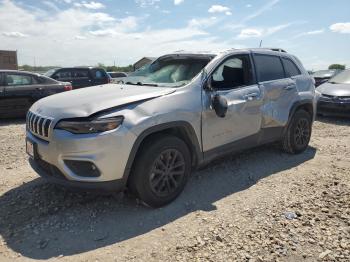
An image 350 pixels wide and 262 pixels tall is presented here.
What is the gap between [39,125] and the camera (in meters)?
3.73

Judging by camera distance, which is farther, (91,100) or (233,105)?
(233,105)

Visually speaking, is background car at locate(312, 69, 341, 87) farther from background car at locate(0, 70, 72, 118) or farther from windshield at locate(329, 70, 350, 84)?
background car at locate(0, 70, 72, 118)

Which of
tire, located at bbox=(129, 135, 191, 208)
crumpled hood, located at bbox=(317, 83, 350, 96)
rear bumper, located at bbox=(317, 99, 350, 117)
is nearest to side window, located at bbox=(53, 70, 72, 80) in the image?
crumpled hood, located at bbox=(317, 83, 350, 96)

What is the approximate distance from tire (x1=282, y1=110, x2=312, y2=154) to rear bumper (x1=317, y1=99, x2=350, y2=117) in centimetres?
375

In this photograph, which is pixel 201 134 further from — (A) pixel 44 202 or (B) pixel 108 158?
(A) pixel 44 202

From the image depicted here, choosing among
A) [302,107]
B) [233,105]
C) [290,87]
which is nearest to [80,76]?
[302,107]

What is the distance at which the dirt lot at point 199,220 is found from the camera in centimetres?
318

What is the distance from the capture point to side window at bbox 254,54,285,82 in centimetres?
530

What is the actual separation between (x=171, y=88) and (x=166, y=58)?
3.83 ft

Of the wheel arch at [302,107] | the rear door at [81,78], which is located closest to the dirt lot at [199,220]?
the wheel arch at [302,107]

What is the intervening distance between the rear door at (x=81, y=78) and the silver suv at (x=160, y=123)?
399 inches

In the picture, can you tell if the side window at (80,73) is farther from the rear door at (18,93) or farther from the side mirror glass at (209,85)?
the side mirror glass at (209,85)

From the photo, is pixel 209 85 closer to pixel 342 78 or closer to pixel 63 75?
pixel 342 78

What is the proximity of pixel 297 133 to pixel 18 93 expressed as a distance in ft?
23.6
